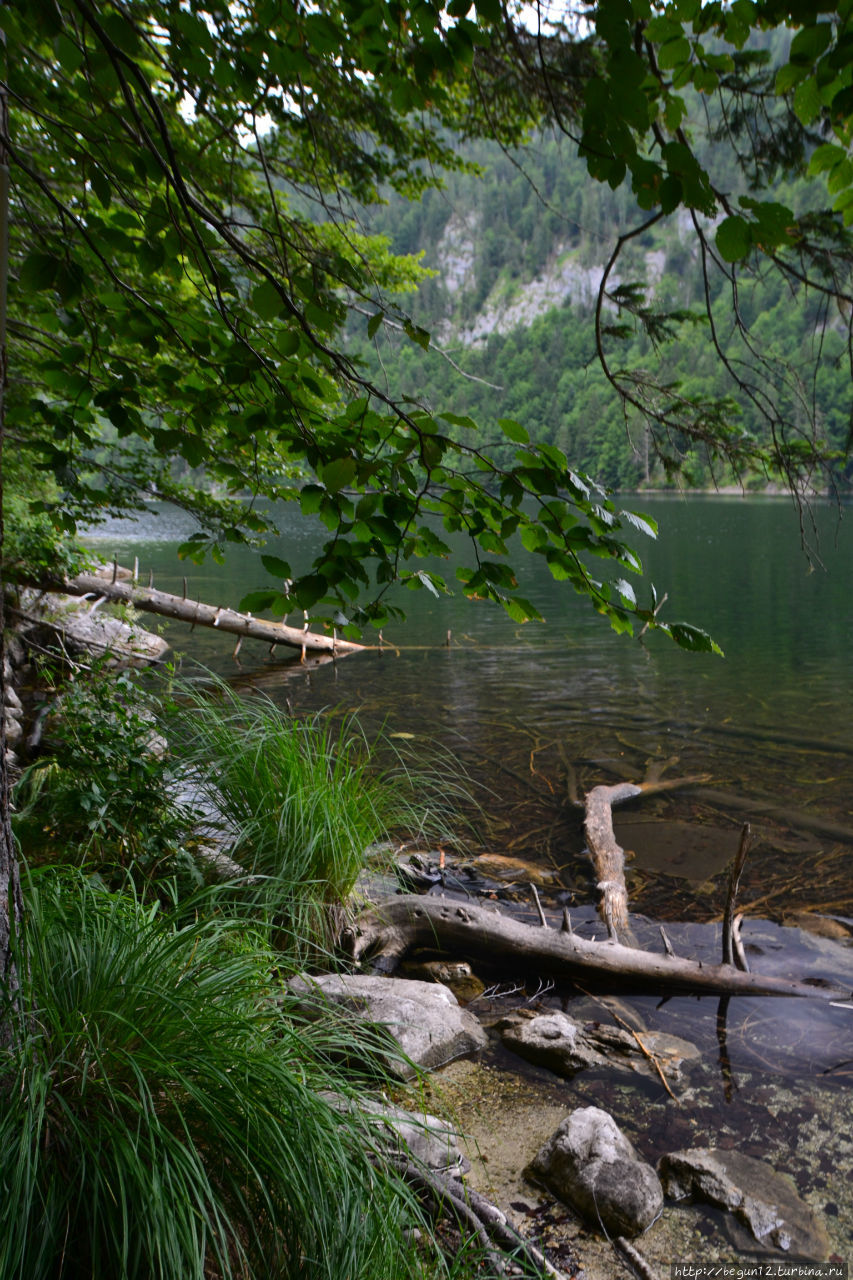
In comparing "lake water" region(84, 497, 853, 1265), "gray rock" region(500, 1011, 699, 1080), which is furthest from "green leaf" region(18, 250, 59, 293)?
"gray rock" region(500, 1011, 699, 1080)

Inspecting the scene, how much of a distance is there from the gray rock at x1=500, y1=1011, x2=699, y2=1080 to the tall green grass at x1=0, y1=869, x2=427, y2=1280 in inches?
77.3

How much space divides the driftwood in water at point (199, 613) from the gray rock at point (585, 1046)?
13166 millimetres

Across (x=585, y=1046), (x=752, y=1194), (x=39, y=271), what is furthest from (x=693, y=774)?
(x=39, y=271)

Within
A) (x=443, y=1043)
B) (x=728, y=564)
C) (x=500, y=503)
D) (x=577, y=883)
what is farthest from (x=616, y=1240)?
(x=728, y=564)

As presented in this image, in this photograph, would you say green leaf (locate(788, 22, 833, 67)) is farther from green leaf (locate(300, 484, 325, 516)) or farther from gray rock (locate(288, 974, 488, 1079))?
gray rock (locate(288, 974, 488, 1079))

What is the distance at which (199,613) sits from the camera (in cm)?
1736

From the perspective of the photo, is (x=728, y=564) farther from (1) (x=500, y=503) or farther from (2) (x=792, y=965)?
(1) (x=500, y=503)

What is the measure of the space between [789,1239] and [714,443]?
319 cm

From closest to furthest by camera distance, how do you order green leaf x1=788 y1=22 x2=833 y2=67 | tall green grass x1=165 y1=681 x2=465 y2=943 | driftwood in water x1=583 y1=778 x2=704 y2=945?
green leaf x1=788 y1=22 x2=833 y2=67, tall green grass x1=165 y1=681 x2=465 y2=943, driftwood in water x1=583 y1=778 x2=704 y2=945

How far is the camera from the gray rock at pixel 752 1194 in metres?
3.07

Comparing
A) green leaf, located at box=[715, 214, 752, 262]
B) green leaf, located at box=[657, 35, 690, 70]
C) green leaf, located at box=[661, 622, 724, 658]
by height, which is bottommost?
green leaf, located at box=[661, 622, 724, 658]

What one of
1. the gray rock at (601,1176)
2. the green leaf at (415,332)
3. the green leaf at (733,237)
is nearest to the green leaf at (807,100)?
the green leaf at (733,237)

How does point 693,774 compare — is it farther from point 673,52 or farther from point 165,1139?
point 673,52

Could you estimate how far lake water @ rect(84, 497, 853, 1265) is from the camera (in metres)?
3.86
